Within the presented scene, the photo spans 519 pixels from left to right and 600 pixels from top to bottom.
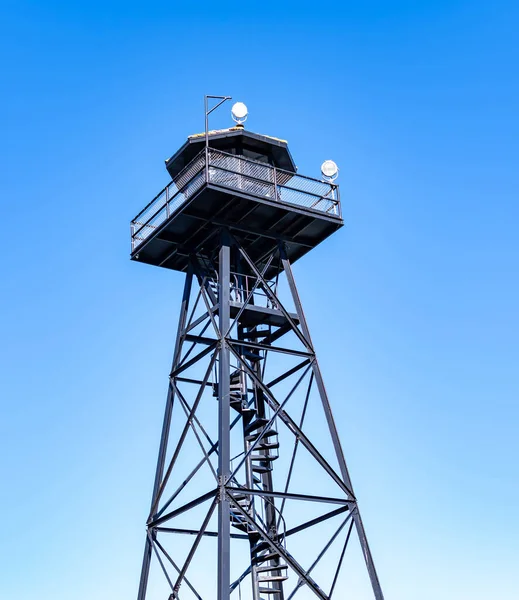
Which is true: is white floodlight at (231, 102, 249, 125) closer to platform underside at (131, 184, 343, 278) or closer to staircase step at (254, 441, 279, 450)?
platform underside at (131, 184, 343, 278)

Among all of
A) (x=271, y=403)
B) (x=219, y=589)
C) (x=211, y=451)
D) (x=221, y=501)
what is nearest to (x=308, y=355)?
(x=271, y=403)

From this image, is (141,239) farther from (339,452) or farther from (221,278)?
(339,452)

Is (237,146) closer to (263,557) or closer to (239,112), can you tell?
(239,112)

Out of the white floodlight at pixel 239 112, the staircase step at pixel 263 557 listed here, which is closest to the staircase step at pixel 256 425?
the staircase step at pixel 263 557

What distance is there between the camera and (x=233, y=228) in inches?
1046

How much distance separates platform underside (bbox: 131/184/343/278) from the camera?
84.8 ft

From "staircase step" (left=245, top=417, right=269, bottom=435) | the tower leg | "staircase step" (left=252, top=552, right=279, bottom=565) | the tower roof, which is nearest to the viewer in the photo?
the tower leg

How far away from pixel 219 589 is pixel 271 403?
214 inches

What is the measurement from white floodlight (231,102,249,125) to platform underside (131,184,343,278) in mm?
3107

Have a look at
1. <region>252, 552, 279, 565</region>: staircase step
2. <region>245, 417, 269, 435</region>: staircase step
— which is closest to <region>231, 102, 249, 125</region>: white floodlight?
<region>245, 417, 269, 435</region>: staircase step

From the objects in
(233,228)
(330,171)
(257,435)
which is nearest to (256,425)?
(257,435)

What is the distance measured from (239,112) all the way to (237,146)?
39.0 inches

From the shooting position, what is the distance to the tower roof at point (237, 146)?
27.2 meters

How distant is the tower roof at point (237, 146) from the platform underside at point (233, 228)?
227 cm
